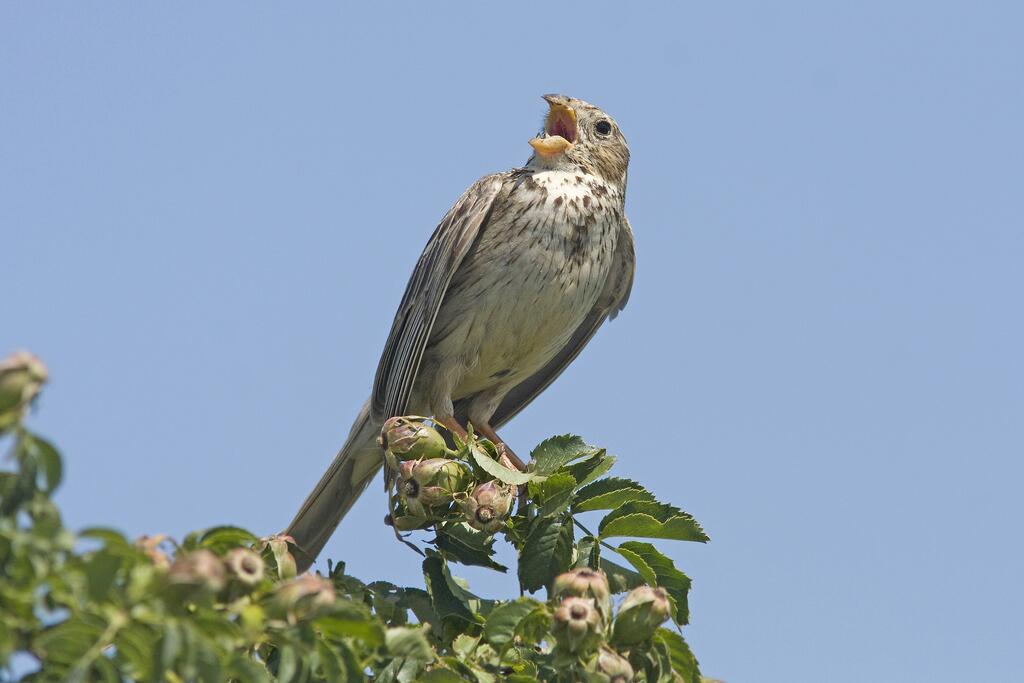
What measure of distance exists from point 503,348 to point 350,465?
3.19 ft

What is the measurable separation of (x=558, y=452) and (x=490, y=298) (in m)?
2.20

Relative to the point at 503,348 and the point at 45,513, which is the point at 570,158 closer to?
the point at 503,348

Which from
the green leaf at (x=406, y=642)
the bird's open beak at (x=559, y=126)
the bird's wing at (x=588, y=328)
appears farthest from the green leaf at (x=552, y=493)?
the bird's open beak at (x=559, y=126)

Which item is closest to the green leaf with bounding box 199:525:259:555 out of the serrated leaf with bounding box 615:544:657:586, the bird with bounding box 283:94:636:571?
the serrated leaf with bounding box 615:544:657:586

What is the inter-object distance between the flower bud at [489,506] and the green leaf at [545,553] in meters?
0.11

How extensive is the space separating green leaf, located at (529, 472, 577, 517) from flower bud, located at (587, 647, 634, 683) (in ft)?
3.42

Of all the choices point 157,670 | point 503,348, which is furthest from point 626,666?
point 503,348

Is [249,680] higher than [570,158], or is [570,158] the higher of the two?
[570,158]

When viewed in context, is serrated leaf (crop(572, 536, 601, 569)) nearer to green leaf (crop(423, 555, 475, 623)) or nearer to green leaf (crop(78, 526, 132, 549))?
green leaf (crop(423, 555, 475, 623))

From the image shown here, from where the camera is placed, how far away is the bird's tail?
257 inches

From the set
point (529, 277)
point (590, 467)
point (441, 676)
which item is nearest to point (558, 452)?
point (590, 467)

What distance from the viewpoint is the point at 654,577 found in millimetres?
3934

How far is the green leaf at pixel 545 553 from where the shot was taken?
13.5ft

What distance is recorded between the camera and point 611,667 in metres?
3.11
